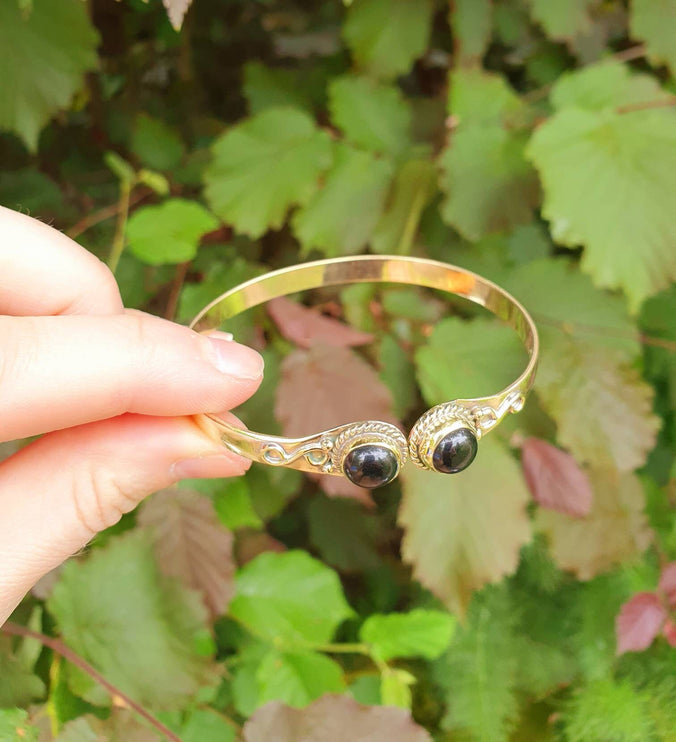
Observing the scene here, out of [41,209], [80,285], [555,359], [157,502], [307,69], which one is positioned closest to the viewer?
[80,285]

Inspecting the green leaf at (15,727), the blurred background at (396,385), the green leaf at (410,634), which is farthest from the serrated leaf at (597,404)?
the green leaf at (15,727)

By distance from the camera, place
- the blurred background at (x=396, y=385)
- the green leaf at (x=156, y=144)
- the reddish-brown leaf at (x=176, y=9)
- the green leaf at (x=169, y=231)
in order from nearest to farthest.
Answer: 1. the reddish-brown leaf at (x=176, y=9)
2. the blurred background at (x=396, y=385)
3. the green leaf at (x=169, y=231)
4. the green leaf at (x=156, y=144)

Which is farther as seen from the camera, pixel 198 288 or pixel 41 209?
pixel 41 209

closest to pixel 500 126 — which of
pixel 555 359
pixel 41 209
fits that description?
pixel 555 359

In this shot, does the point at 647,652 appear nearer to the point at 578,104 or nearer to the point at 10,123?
the point at 578,104

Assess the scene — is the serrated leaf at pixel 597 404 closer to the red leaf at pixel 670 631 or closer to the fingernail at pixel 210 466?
the red leaf at pixel 670 631

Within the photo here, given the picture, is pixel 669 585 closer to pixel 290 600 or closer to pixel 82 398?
pixel 290 600
